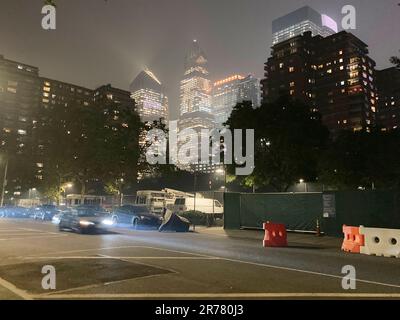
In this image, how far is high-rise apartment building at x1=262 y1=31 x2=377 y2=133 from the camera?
139750mm

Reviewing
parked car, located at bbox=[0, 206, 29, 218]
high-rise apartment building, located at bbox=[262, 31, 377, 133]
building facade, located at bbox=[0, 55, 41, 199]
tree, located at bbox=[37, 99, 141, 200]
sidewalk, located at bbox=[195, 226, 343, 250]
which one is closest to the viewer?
sidewalk, located at bbox=[195, 226, 343, 250]

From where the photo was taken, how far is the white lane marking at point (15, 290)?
23.4 ft

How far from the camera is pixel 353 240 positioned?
14.6 meters

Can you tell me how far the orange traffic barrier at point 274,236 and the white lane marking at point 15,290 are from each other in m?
10.3

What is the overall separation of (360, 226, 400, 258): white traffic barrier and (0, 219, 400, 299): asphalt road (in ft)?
2.60

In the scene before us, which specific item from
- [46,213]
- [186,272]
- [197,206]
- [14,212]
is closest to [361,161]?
[197,206]

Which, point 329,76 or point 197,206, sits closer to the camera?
point 197,206

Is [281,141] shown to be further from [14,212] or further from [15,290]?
[14,212]

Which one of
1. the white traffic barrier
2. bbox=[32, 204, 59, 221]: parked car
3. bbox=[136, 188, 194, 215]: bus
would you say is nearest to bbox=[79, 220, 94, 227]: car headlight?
the white traffic barrier

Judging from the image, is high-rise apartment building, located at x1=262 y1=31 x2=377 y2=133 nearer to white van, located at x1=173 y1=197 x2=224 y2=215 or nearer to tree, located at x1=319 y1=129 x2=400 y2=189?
tree, located at x1=319 y1=129 x2=400 y2=189

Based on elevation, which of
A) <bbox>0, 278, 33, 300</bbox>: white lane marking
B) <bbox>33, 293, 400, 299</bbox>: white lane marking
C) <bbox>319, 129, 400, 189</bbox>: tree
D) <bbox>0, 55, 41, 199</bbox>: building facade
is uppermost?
<bbox>0, 55, 41, 199</bbox>: building facade

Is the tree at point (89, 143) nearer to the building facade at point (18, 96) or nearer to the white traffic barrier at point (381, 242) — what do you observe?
the white traffic barrier at point (381, 242)

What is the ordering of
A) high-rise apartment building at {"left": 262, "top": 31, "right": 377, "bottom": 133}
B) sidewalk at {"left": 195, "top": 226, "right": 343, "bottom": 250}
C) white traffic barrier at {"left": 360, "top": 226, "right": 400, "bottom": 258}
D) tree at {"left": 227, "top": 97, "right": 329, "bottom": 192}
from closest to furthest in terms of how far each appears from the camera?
white traffic barrier at {"left": 360, "top": 226, "right": 400, "bottom": 258} < sidewalk at {"left": 195, "top": 226, "right": 343, "bottom": 250} < tree at {"left": 227, "top": 97, "right": 329, "bottom": 192} < high-rise apartment building at {"left": 262, "top": 31, "right": 377, "bottom": 133}

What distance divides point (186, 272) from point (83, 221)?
506 inches
